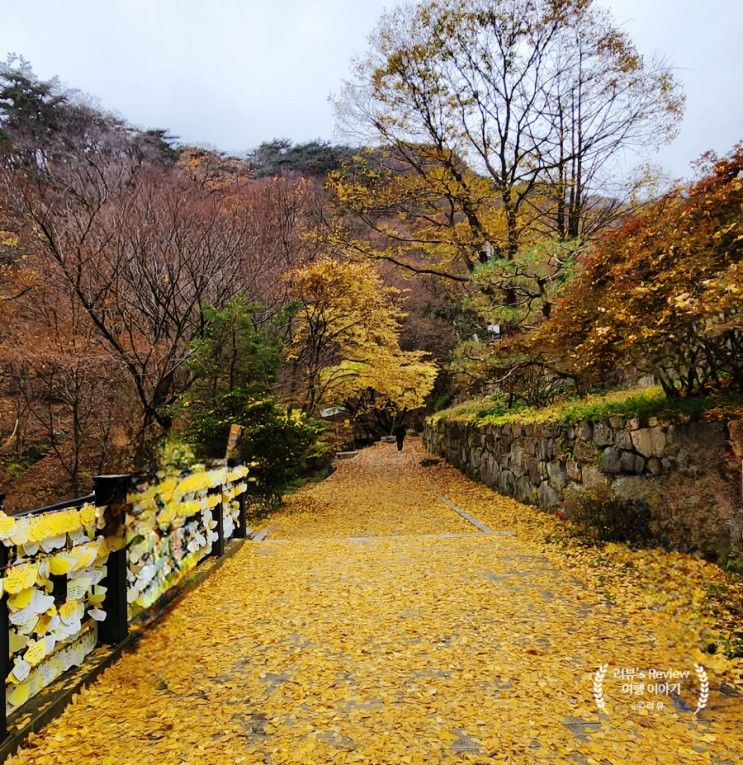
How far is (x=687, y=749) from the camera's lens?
203cm

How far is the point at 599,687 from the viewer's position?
248cm

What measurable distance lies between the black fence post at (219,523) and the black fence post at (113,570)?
2067 mm

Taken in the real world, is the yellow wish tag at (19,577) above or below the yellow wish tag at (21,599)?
above

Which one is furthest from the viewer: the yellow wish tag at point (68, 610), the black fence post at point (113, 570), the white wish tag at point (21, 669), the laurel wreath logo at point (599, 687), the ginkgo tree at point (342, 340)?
the ginkgo tree at point (342, 340)

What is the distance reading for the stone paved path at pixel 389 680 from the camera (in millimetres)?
2076

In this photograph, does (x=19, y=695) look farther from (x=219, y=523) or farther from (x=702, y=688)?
(x=702, y=688)

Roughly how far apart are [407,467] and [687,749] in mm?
13327

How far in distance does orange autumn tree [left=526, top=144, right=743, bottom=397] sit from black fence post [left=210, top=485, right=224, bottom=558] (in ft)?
12.4

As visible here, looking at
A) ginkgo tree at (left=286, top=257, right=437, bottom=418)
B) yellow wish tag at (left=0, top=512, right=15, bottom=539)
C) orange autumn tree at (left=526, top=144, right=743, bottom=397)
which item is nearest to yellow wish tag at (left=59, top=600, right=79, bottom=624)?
yellow wish tag at (left=0, top=512, right=15, bottom=539)

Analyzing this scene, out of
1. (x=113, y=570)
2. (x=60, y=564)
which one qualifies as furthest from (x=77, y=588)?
(x=113, y=570)

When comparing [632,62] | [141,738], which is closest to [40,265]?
[141,738]

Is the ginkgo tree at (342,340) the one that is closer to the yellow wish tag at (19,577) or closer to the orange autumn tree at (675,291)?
the orange autumn tree at (675,291)

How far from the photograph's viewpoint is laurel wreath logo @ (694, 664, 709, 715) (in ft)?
7.68

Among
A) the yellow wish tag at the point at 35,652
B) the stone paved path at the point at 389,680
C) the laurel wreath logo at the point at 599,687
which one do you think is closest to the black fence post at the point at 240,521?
the stone paved path at the point at 389,680
